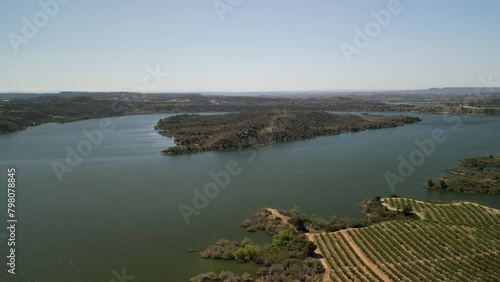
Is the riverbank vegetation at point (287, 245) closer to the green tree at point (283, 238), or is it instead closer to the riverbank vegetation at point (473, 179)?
the green tree at point (283, 238)

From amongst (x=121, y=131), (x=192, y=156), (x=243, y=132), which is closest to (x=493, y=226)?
(x=192, y=156)

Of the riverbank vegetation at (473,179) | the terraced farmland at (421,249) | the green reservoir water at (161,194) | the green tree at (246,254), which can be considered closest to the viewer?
the terraced farmland at (421,249)

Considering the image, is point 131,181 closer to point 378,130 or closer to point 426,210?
→ point 426,210

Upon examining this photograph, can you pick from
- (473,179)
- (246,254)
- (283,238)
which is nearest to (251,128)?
(473,179)

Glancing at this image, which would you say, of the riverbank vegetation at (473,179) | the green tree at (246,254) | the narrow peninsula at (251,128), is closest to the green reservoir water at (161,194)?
the green tree at (246,254)

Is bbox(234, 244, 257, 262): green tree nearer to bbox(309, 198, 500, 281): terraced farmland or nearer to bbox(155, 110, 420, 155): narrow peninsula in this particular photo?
bbox(309, 198, 500, 281): terraced farmland

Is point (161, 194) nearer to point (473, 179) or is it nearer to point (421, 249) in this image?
point (421, 249)
